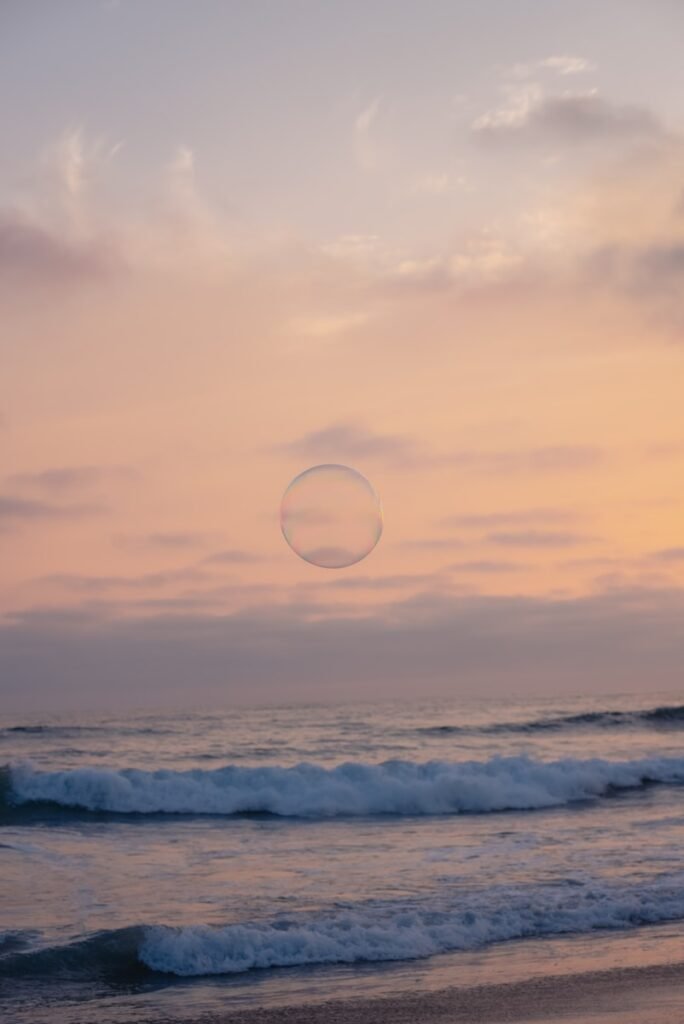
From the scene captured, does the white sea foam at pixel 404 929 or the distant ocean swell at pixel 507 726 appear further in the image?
the distant ocean swell at pixel 507 726

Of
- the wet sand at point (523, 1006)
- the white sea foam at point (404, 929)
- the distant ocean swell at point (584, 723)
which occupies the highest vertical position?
the distant ocean swell at point (584, 723)

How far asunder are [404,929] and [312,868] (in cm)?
482

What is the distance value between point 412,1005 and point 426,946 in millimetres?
2368

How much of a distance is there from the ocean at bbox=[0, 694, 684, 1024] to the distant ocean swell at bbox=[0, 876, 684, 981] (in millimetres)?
28

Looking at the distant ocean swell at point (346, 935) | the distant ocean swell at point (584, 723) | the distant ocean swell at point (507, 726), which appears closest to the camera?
the distant ocean swell at point (346, 935)

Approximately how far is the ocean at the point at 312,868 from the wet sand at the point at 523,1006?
19.3 inches

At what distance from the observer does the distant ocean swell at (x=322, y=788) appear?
87.1ft

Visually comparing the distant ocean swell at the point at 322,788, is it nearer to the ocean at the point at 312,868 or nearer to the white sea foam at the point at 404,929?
the ocean at the point at 312,868

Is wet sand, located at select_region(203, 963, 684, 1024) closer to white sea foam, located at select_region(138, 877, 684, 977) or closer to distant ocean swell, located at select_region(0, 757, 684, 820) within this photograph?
white sea foam, located at select_region(138, 877, 684, 977)

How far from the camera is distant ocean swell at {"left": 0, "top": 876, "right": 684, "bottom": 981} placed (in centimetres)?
1181

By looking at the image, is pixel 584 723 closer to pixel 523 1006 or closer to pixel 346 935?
pixel 346 935

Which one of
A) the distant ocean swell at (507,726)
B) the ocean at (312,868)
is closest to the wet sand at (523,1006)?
the ocean at (312,868)

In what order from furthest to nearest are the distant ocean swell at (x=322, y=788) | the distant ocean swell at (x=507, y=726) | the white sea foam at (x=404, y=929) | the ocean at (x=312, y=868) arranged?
the distant ocean swell at (x=507, y=726) < the distant ocean swell at (x=322, y=788) < the white sea foam at (x=404, y=929) < the ocean at (x=312, y=868)

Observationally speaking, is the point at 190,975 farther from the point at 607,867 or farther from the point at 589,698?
the point at 589,698
